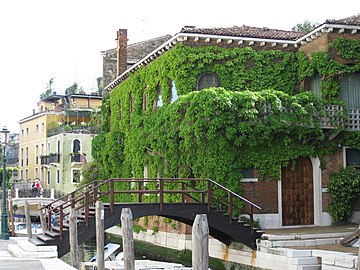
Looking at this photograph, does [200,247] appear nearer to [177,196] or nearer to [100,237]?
[100,237]

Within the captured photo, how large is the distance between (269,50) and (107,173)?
36.0ft

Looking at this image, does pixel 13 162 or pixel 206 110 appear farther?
pixel 13 162

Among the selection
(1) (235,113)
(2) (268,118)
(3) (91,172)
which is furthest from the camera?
(3) (91,172)

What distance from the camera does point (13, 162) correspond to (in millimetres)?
68688

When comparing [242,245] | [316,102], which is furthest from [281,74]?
[242,245]

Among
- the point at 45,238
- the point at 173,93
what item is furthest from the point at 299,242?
the point at 173,93

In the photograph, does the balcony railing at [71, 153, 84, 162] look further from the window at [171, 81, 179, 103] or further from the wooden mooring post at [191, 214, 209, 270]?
the wooden mooring post at [191, 214, 209, 270]

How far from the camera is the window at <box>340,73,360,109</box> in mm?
22188

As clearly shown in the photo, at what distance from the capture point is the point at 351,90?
22281mm

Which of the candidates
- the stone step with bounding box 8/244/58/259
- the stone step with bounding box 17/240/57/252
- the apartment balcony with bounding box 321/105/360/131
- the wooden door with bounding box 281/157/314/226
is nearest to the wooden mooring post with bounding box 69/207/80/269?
the stone step with bounding box 17/240/57/252

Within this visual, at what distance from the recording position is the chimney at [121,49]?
31.7m

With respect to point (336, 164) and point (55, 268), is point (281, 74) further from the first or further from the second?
point (55, 268)

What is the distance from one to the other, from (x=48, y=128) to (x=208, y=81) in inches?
1226

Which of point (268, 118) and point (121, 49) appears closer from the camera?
point (268, 118)
